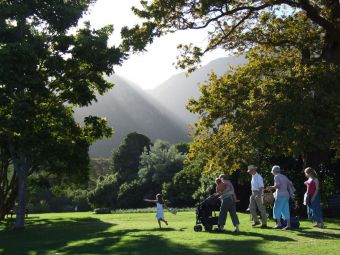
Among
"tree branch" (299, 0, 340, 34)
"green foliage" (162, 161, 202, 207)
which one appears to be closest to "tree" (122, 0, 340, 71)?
"tree branch" (299, 0, 340, 34)

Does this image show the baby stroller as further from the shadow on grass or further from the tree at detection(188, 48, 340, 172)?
the tree at detection(188, 48, 340, 172)

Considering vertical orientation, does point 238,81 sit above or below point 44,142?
above

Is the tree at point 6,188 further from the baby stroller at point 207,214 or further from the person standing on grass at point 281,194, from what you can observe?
the person standing on grass at point 281,194

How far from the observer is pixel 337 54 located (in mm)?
17797

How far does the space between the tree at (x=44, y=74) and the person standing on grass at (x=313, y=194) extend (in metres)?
→ 13.8

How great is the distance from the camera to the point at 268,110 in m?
16.4

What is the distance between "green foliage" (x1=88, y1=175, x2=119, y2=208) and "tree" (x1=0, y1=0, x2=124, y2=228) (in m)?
40.2

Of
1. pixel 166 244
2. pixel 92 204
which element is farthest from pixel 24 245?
pixel 92 204

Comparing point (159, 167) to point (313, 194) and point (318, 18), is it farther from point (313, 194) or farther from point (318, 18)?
point (313, 194)

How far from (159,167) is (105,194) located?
34.7 ft

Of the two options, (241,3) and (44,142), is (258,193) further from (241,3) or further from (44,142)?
(44,142)

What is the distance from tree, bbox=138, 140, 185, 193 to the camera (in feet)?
203

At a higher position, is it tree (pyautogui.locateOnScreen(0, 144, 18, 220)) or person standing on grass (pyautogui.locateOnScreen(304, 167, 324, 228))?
tree (pyautogui.locateOnScreen(0, 144, 18, 220))

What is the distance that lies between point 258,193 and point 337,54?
6.48 m
